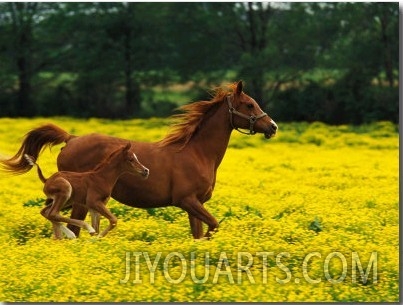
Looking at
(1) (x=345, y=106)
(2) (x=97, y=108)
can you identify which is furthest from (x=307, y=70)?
(2) (x=97, y=108)

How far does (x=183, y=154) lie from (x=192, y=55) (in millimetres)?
23787

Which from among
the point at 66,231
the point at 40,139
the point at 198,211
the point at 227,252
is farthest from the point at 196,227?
the point at 40,139

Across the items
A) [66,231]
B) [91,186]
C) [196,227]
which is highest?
[91,186]

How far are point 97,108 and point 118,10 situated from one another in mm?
4316

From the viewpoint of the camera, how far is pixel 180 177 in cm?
1233

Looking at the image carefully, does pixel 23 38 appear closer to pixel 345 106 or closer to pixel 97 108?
pixel 97 108

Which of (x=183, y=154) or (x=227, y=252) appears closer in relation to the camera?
(x=227, y=252)

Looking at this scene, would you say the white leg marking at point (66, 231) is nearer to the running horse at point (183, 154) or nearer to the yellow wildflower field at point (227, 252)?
the yellow wildflower field at point (227, 252)

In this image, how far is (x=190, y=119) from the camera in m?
12.6

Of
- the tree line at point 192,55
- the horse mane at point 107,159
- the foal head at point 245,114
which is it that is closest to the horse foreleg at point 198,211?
the horse mane at point 107,159

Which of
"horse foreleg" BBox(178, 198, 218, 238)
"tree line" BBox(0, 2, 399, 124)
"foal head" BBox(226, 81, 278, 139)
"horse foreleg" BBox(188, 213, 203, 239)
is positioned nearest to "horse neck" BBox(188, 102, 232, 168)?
"foal head" BBox(226, 81, 278, 139)

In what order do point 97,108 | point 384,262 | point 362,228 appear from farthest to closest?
point 97,108 → point 362,228 → point 384,262

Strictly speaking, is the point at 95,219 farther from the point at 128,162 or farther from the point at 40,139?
the point at 40,139

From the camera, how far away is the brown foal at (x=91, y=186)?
11781 mm
